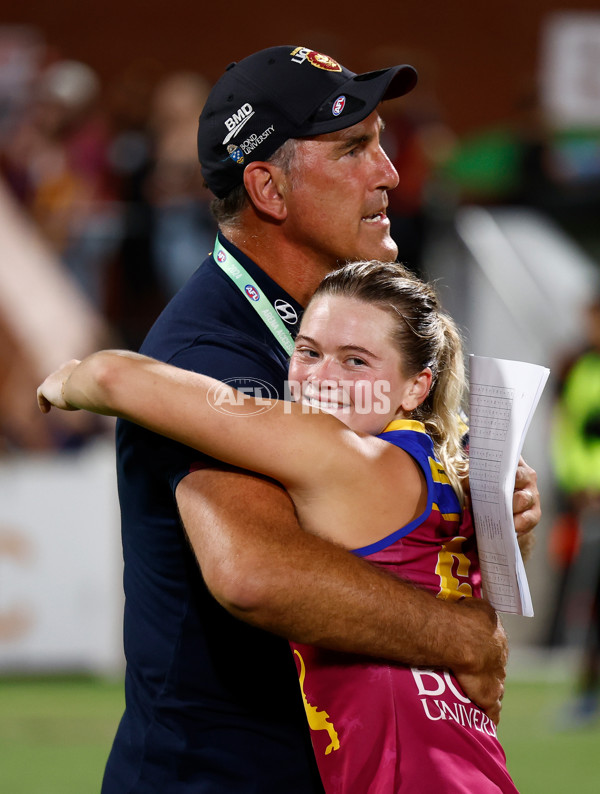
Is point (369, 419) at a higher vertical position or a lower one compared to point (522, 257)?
higher

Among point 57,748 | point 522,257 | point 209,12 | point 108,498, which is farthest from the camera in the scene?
point 209,12

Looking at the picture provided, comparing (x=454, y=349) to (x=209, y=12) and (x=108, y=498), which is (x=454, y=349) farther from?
(x=209, y=12)

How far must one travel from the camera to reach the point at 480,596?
2.50 meters

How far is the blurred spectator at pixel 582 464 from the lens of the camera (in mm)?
8602

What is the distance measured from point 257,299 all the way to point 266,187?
0.95 feet

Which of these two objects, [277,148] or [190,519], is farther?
[277,148]

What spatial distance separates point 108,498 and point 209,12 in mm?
8931

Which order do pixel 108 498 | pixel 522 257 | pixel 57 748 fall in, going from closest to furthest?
pixel 57 748
pixel 108 498
pixel 522 257

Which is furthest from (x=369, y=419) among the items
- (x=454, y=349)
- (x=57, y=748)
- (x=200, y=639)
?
(x=57, y=748)

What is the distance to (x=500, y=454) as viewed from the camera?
89.8 inches

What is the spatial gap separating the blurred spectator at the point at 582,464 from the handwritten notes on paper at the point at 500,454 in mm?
6050

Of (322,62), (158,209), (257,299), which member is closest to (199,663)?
(257,299)

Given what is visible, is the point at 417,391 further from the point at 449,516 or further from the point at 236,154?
the point at 236,154

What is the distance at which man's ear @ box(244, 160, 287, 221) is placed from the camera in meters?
2.65
